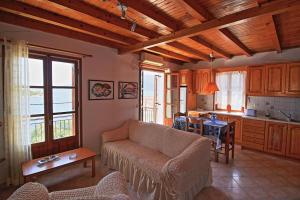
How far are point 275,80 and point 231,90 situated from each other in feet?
4.13

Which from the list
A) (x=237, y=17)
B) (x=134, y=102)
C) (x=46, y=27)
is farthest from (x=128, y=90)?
(x=237, y=17)

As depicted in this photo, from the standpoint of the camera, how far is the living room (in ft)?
7.43

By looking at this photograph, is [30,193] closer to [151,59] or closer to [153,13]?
[153,13]

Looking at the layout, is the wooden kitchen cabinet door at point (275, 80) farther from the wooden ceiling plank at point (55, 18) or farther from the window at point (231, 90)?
the wooden ceiling plank at point (55, 18)

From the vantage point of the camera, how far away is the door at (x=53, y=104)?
292 cm

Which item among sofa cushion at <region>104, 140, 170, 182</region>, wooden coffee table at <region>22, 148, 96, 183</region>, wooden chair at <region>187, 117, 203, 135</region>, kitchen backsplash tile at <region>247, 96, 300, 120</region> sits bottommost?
wooden coffee table at <region>22, 148, 96, 183</region>

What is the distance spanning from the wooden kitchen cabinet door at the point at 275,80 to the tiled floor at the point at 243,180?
161 cm

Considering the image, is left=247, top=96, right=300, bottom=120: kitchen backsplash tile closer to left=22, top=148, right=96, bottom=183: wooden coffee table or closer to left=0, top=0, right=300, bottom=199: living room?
left=0, top=0, right=300, bottom=199: living room

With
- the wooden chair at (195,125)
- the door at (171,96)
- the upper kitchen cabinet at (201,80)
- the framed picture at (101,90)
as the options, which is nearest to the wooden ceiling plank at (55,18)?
the framed picture at (101,90)

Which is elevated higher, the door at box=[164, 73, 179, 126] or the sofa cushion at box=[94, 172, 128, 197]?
the door at box=[164, 73, 179, 126]

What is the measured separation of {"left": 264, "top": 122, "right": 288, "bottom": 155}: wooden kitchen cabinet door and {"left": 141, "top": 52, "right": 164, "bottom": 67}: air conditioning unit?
127 inches

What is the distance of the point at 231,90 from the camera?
512cm

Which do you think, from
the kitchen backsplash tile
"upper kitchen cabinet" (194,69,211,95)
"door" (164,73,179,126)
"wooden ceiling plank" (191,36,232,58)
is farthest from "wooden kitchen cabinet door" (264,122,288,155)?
"door" (164,73,179,126)

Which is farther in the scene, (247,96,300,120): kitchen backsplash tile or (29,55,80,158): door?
(247,96,300,120): kitchen backsplash tile
